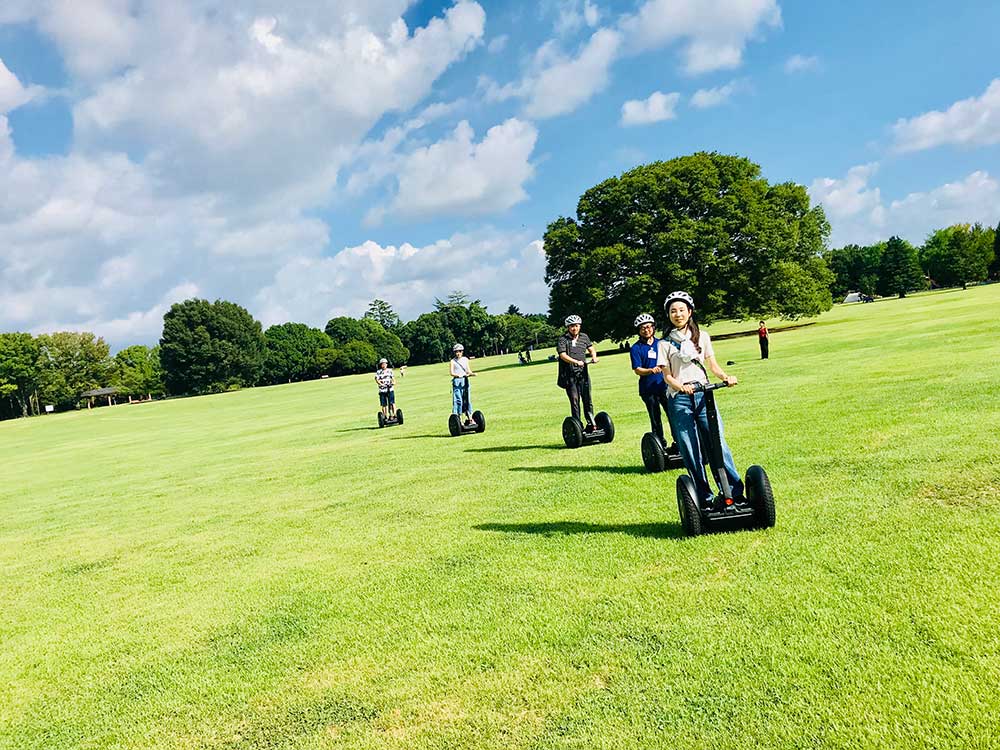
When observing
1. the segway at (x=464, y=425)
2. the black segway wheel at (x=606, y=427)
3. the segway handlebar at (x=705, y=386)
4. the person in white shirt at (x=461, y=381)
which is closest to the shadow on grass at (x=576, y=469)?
the black segway wheel at (x=606, y=427)

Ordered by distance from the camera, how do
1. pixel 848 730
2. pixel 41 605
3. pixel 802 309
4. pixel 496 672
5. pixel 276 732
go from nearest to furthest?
pixel 848 730
pixel 276 732
pixel 496 672
pixel 41 605
pixel 802 309

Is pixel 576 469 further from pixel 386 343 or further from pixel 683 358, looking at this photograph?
pixel 386 343

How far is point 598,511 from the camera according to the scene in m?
8.04

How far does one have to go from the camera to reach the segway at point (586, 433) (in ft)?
42.2

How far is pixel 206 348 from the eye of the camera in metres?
101

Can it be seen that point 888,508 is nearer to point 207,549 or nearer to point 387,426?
point 207,549

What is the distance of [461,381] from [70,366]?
4812 inches

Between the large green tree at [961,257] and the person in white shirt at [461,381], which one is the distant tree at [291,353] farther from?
the large green tree at [961,257]

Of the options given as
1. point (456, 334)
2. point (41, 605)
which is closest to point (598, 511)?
point (41, 605)

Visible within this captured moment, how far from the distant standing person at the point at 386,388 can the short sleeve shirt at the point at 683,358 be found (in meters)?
16.3

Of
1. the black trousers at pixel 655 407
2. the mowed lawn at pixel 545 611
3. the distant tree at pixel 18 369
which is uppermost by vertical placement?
the distant tree at pixel 18 369

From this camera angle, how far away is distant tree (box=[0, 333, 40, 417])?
96125mm

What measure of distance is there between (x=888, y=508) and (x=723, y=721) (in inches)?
156

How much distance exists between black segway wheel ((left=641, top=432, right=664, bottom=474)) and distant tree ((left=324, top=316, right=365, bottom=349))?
466 ft
